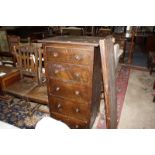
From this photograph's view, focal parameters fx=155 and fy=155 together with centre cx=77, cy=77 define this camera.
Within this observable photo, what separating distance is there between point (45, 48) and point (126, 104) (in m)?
2.17

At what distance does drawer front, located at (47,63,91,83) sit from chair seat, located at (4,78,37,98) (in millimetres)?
816

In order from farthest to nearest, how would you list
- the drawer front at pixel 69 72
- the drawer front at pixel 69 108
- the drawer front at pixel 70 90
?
the drawer front at pixel 69 108 < the drawer front at pixel 70 90 < the drawer front at pixel 69 72

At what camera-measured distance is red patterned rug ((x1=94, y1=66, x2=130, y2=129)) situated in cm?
275

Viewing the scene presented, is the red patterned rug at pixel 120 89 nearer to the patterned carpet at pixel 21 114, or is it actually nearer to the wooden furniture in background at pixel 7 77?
the patterned carpet at pixel 21 114

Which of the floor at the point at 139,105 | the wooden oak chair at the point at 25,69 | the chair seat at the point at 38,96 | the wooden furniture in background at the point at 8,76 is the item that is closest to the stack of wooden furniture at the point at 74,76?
the chair seat at the point at 38,96

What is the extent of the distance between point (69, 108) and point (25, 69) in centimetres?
127

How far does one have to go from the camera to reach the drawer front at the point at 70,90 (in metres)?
2.03

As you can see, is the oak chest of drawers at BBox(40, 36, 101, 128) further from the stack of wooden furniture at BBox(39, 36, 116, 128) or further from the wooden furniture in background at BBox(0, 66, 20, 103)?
the wooden furniture in background at BBox(0, 66, 20, 103)

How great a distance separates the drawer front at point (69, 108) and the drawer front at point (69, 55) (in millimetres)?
631

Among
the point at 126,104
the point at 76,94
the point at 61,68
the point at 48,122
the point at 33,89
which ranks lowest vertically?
the point at 126,104

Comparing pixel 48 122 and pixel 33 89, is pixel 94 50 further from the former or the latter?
→ pixel 33 89

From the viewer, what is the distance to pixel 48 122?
125 centimetres
